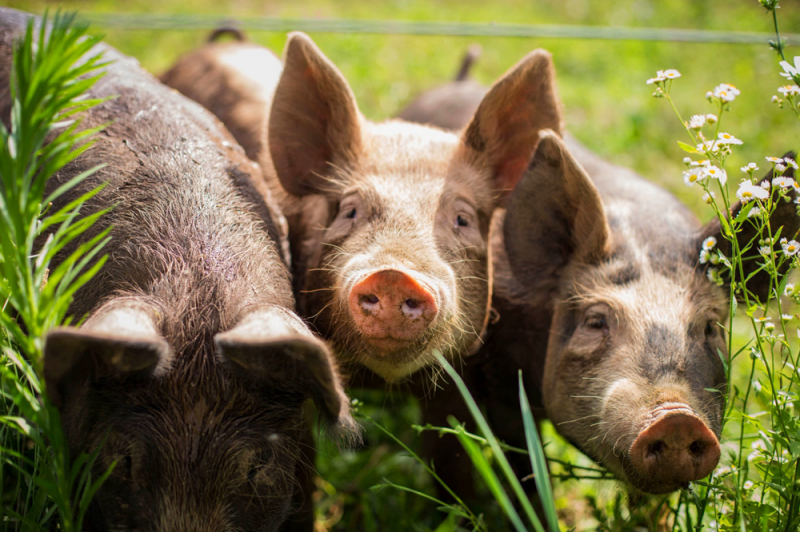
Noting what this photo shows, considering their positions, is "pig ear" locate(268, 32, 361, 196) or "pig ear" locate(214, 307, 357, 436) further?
"pig ear" locate(268, 32, 361, 196)

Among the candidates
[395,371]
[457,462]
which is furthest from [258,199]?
[457,462]

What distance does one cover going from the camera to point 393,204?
2.80 metres

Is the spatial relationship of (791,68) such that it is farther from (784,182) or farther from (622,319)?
(622,319)

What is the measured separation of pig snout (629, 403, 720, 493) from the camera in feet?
7.50

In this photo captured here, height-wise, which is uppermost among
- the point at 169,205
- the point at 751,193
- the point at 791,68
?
the point at 791,68

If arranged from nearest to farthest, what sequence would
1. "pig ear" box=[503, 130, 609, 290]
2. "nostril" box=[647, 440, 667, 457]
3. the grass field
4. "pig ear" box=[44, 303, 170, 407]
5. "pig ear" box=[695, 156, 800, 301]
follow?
1. "pig ear" box=[44, 303, 170, 407]
2. "nostril" box=[647, 440, 667, 457]
3. "pig ear" box=[695, 156, 800, 301]
4. "pig ear" box=[503, 130, 609, 290]
5. the grass field

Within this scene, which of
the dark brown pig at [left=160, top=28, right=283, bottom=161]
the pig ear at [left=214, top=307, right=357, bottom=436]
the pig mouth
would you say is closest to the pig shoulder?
the pig ear at [left=214, top=307, right=357, bottom=436]

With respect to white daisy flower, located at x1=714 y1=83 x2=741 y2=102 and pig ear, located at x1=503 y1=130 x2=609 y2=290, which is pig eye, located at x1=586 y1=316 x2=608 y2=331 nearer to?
pig ear, located at x1=503 y1=130 x2=609 y2=290

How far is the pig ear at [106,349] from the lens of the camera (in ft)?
5.54

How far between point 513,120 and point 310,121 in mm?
951

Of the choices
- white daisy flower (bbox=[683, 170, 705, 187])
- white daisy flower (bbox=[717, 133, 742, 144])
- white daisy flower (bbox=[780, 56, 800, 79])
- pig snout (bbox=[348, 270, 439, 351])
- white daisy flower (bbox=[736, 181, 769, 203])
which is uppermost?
white daisy flower (bbox=[780, 56, 800, 79])

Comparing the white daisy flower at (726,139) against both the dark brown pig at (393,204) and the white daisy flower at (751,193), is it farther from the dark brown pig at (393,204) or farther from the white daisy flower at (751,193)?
the dark brown pig at (393,204)

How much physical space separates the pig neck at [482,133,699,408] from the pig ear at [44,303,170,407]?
177cm

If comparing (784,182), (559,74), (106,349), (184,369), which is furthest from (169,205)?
(559,74)
